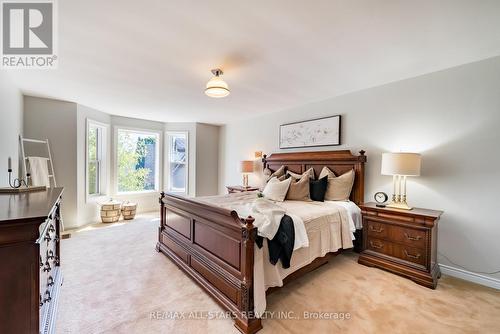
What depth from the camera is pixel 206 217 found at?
2203 millimetres

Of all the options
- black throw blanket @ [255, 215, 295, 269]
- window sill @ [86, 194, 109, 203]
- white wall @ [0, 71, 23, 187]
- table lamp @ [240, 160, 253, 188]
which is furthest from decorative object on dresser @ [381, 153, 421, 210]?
window sill @ [86, 194, 109, 203]

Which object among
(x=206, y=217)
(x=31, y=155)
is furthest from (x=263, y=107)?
(x=31, y=155)

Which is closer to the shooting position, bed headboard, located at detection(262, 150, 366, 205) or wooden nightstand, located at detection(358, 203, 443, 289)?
wooden nightstand, located at detection(358, 203, 443, 289)

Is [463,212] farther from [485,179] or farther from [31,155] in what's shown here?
[31,155]

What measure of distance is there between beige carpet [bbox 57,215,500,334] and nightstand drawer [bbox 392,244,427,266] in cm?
24

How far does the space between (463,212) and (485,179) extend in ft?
1.37

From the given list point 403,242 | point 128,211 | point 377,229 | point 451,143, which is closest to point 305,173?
point 377,229

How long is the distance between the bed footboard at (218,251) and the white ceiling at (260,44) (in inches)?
61.3

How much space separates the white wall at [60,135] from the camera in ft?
12.1

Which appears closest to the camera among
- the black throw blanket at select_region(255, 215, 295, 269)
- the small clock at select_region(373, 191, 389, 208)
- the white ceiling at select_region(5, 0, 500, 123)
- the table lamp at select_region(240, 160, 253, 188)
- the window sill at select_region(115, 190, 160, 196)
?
the white ceiling at select_region(5, 0, 500, 123)

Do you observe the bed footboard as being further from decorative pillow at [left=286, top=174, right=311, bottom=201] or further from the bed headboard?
the bed headboard

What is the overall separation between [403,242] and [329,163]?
4.80 ft

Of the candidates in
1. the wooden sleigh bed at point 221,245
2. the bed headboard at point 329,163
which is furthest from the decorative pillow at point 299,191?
the wooden sleigh bed at point 221,245

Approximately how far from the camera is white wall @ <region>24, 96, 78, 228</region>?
12.1 ft
